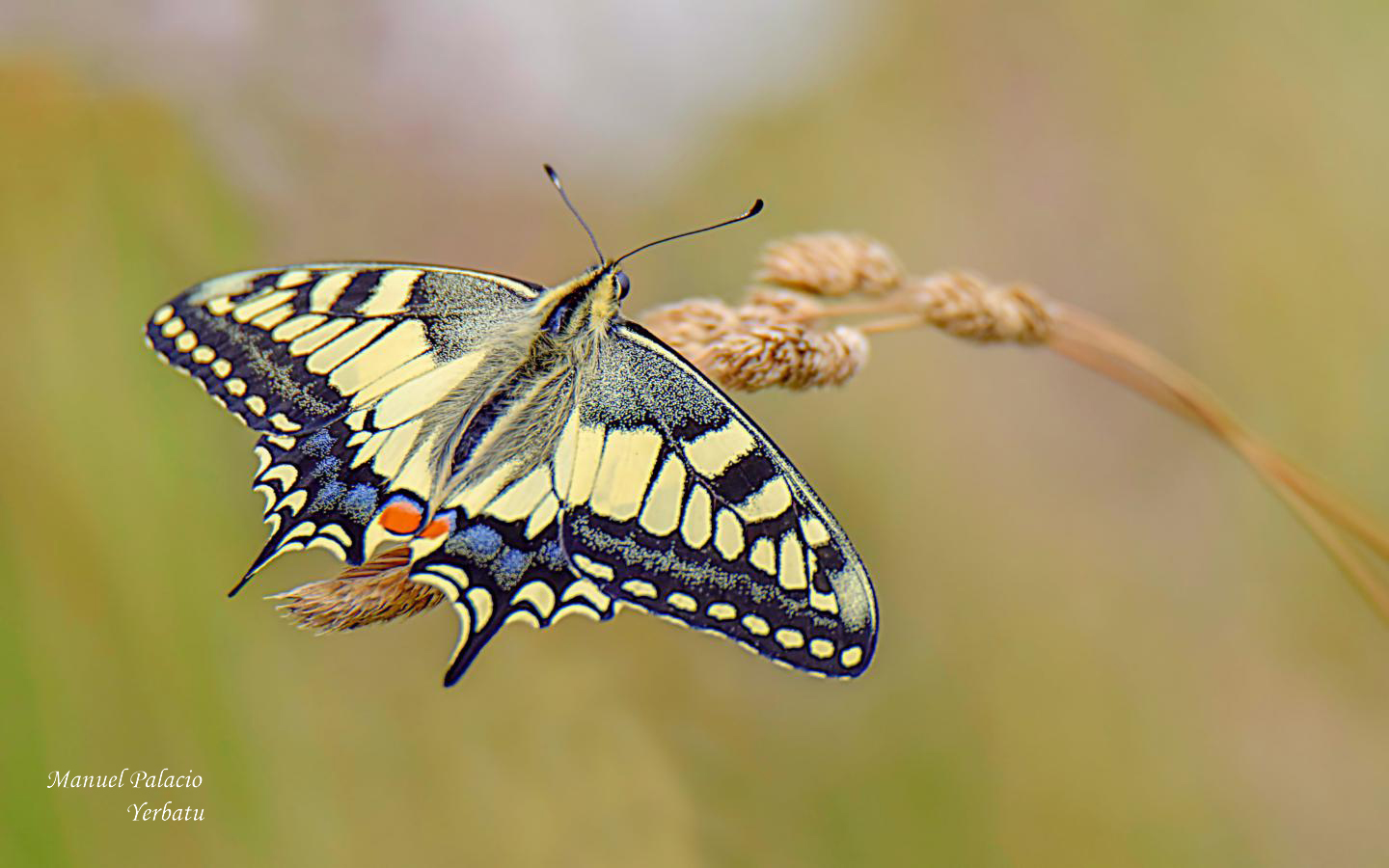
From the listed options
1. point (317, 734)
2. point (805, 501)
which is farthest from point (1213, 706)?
point (317, 734)

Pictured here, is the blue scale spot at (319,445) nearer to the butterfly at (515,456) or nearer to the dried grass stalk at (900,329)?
the butterfly at (515,456)

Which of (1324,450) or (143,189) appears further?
(1324,450)

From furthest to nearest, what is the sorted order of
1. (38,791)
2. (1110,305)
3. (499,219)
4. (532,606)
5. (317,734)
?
(1110,305), (499,219), (317,734), (38,791), (532,606)

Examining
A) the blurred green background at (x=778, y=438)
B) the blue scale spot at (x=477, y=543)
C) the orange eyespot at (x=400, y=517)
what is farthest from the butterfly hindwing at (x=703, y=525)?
the blurred green background at (x=778, y=438)

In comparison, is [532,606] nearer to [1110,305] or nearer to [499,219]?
[499,219]

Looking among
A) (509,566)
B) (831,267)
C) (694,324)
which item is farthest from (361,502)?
(831,267)

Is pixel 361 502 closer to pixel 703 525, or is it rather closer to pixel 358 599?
pixel 358 599
